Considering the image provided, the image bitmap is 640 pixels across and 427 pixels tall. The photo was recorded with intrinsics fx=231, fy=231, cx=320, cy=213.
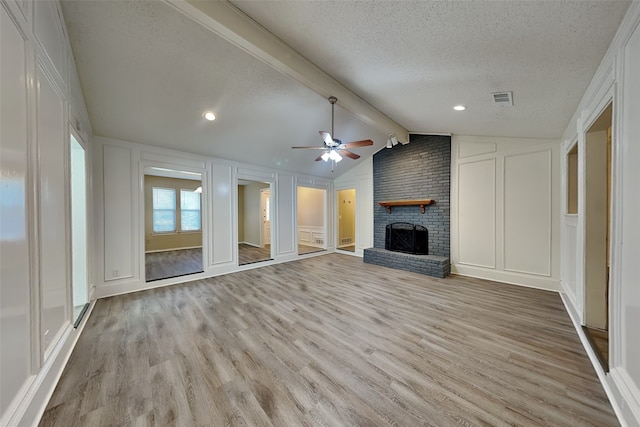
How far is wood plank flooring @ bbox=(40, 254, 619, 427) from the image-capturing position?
152cm

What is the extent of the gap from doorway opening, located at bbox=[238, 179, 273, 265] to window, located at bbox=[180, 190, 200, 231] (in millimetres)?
1540

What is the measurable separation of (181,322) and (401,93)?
4105 millimetres

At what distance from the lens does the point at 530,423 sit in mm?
1439

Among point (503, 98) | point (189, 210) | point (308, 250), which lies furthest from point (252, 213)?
point (503, 98)

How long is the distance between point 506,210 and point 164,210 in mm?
9329

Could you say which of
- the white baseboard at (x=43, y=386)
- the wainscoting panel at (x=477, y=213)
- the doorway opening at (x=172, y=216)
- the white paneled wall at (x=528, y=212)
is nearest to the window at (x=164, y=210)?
the doorway opening at (x=172, y=216)

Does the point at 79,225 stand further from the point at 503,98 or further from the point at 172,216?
the point at 503,98

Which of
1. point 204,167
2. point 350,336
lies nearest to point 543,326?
point 350,336

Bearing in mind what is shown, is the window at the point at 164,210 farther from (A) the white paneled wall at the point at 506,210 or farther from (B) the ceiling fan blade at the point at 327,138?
(A) the white paneled wall at the point at 506,210

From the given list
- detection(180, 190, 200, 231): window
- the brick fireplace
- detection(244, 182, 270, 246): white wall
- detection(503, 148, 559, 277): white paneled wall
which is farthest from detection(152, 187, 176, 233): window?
detection(503, 148, 559, 277): white paneled wall

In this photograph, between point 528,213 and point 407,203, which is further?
point 407,203

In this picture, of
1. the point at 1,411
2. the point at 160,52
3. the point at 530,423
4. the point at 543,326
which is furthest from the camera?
the point at 543,326

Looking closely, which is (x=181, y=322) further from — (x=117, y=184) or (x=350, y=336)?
(x=117, y=184)

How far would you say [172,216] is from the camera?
311 inches
